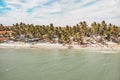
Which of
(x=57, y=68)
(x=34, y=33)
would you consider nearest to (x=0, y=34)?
(x=34, y=33)

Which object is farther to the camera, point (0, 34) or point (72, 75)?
point (0, 34)

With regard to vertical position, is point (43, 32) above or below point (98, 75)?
above

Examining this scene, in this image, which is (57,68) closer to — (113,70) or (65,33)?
(113,70)

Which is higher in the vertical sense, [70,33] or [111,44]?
[70,33]

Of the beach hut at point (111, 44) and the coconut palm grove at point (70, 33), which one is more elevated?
the coconut palm grove at point (70, 33)

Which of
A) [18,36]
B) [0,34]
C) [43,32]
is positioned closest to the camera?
[43,32]

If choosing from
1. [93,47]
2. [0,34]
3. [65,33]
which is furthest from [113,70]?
[0,34]

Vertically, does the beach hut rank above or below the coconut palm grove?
below

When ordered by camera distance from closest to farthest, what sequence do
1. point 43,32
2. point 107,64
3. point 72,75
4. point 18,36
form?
point 72,75, point 107,64, point 43,32, point 18,36

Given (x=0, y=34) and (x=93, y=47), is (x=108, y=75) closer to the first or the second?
(x=93, y=47)

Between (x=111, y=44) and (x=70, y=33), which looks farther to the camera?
(x=70, y=33)
